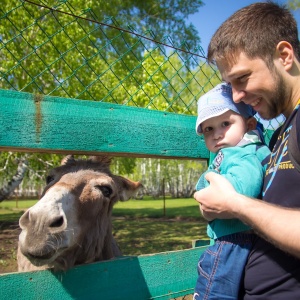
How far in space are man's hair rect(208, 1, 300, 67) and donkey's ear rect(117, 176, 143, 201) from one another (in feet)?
5.58

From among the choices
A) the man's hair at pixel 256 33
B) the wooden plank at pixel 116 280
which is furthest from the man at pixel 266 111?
the wooden plank at pixel 116 280

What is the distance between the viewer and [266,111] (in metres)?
1.74

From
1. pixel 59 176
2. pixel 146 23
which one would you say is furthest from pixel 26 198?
pixel 59 176

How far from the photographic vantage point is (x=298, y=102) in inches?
63.7

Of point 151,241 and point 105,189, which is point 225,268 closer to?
point 105,189

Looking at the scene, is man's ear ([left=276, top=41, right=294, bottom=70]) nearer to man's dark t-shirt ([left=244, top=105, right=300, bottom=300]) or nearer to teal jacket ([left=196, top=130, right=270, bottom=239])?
man's dark t-shirt ([left=244, top=105, right=300, bottom=300])

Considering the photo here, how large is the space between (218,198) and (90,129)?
0.94 meters

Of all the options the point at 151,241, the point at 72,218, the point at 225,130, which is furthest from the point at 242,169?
the point at 151,241

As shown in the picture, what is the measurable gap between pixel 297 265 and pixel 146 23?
16.3 metres

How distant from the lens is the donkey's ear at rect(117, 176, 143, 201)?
321cm

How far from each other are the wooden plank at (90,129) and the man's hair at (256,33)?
75 centimetres

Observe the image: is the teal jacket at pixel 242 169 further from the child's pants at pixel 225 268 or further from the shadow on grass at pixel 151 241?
the shadow on grass at pixel 151 241

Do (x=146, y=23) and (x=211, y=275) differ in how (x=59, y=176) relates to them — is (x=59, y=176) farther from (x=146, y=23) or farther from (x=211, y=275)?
(x=146, y=23)

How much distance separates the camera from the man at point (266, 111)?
144cm
